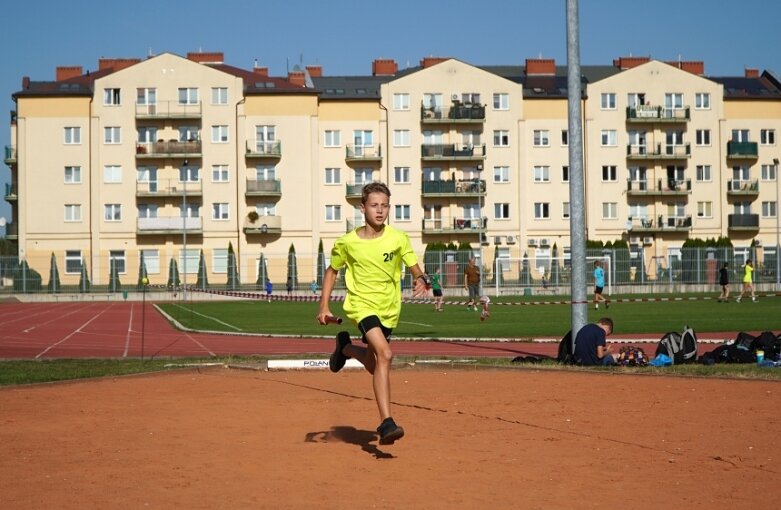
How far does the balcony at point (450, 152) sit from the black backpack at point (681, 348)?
231 ft

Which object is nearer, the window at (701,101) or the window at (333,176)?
the window at (333,176)

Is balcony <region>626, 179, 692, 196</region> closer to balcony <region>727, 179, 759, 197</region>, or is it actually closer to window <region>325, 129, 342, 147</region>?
balcony <region>727, 179, 759, 197</region>

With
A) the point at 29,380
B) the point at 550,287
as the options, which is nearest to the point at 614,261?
the point at 550,287

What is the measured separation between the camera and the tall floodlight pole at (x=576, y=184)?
58.4 ft

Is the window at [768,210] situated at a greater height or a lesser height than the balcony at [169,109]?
lesser

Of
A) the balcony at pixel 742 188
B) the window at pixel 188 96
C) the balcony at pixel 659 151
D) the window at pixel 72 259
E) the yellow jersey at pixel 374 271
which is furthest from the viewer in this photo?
the balcony at pixel 742 188

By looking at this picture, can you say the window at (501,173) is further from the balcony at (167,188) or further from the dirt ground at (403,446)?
the dirt ground at (403,446)

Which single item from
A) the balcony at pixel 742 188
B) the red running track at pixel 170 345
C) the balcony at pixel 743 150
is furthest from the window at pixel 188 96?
the red running track at pixel 170 345

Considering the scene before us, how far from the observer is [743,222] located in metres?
89.6

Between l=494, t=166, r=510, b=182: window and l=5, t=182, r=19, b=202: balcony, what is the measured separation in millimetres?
37250

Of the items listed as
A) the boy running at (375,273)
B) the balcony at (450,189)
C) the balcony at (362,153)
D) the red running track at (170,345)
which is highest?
the balcony at (362,153)

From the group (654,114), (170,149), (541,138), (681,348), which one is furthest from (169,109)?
(681,348)

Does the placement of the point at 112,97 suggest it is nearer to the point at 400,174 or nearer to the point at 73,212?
the point at 73,212

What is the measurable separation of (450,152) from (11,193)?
115 feet
